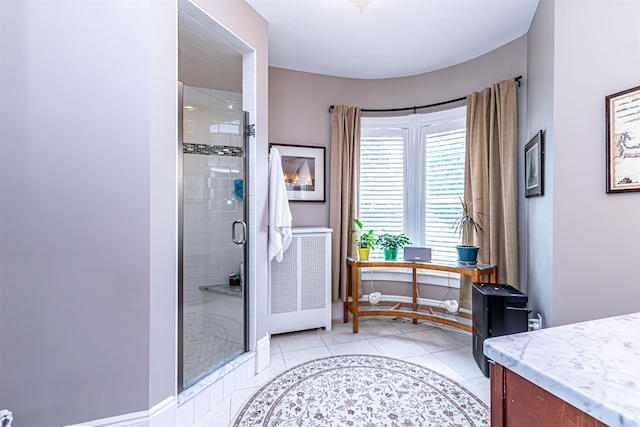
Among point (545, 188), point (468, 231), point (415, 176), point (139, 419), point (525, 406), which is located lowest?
point (139, 419)

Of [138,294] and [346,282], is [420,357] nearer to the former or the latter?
[346,282]

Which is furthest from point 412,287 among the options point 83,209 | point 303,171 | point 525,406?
point 83,209

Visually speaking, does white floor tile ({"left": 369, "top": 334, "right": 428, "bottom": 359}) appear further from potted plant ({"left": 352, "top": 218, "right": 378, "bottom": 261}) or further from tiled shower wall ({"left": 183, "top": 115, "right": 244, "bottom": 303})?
tiled shower wall ({"left": 183, "top": 115, "right": 244, "bottom": 303})

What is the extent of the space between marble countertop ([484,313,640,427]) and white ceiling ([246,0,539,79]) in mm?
2394

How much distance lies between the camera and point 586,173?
1.83 metres

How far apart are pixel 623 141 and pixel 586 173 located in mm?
228

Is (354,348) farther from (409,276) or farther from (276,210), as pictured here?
(276,210)

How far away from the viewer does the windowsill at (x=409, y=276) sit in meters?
3.23

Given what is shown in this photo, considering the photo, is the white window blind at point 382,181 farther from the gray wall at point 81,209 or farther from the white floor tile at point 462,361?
the gray wall at point 81,209

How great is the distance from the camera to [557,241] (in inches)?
74.9

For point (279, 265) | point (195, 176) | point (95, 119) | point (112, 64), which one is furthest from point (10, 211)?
point (279, 265)

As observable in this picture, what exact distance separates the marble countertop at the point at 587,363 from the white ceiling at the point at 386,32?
7.85 feet

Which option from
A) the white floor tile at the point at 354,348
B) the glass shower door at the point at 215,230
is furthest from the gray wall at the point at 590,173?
the glass shower door at the point at 215,230

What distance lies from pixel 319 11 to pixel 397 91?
1466mm
